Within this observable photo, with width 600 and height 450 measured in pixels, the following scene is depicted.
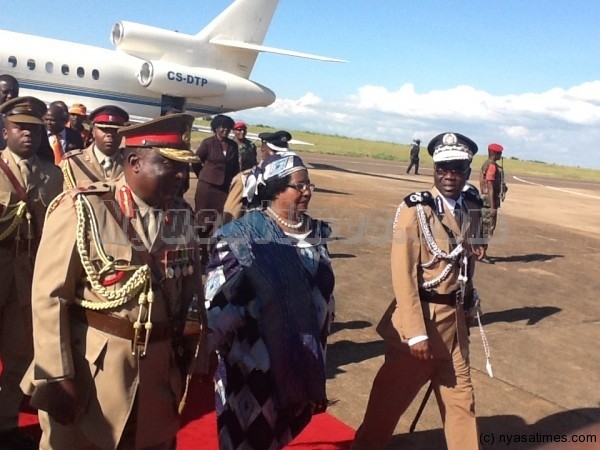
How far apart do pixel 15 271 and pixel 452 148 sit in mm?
2567

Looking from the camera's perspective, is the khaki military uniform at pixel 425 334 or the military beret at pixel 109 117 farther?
the military beret at pixel 109 117

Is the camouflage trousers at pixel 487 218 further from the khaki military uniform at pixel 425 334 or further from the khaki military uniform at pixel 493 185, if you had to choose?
the khaki military uniform at pixel 425 334

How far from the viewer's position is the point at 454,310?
12.5 ft

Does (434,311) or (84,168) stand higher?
(84,168)

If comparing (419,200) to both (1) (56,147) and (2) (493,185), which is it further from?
(2) (493,185)

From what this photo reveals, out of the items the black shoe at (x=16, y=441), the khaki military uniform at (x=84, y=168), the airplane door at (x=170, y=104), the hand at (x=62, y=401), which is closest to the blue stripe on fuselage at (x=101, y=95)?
the airplane door at (x=170, y=104)

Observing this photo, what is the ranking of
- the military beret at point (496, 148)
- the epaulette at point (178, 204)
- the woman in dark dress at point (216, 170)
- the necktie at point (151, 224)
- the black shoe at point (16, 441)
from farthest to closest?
the military beret at point (496, 148) < the woman in dark dress at point (216, 170) < the black shoe at point (16, 441) < the epaulette at point (178, 204) < the necktie at point (151, 224)

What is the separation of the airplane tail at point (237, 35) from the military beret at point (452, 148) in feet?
Result: 83.5

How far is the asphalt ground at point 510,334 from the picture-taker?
15.8 ft

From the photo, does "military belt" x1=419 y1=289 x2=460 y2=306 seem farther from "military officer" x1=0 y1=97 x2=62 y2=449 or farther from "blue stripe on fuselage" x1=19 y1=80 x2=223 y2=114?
"blue stripe on fuselage" x1=19 y1=80 x2=223 y2=114

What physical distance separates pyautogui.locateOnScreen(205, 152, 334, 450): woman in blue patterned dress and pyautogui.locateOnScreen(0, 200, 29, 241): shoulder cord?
4.32ft

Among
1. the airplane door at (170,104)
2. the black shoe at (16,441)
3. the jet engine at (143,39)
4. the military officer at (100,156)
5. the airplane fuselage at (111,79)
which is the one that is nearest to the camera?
the black shoe at (16,441)

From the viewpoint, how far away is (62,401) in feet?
7.95

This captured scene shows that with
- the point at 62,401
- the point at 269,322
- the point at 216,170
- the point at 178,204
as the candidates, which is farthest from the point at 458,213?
the point at 216,170
